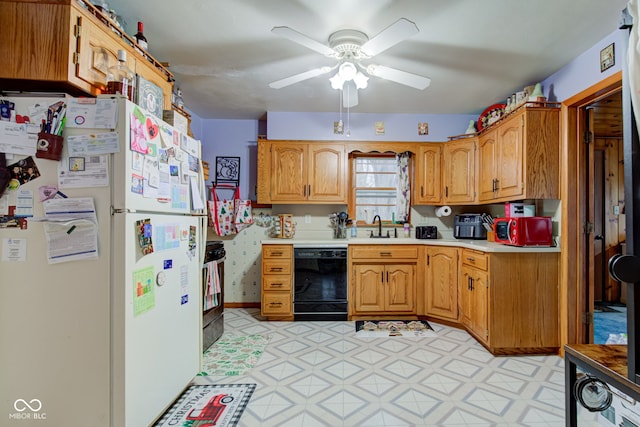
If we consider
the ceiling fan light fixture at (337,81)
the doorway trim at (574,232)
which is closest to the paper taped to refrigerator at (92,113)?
the ceiling fan light fixture at (337,81)

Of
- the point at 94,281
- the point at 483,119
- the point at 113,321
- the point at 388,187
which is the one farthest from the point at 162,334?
the point at 483,119

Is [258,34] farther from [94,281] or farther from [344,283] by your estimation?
[344,283]

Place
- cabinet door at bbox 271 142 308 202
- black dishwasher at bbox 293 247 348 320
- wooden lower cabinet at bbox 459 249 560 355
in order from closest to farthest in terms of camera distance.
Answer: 1. wooden lower cabinet at bbox 459 249 560 355
2. black dishwasher at bbox 293 247 348 320
3. cabinet door at bbox 271 142 308 202

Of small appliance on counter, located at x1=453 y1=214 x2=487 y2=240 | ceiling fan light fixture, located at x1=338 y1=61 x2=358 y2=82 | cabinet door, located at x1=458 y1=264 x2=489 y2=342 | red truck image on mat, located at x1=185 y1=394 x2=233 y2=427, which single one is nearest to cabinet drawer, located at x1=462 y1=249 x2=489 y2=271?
cabinet door, located at x1=458 y1=264 x2=489 y2=342

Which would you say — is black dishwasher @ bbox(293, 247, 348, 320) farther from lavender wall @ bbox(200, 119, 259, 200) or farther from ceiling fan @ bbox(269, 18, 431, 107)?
ceiling fan @ bbox(269, 18, 431, 107)

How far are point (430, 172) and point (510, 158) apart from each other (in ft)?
3.28

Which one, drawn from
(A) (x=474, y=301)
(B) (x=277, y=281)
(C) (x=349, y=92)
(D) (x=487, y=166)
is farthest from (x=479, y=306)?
(C) (x=349, y=92)

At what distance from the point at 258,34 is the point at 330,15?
55 cm

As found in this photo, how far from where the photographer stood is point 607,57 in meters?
2.11

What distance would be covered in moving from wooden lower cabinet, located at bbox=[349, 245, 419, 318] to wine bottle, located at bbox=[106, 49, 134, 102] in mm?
2482

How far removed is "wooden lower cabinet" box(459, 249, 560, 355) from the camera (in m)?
2.52

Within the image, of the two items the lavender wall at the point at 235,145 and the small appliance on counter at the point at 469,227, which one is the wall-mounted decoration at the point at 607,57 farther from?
the lavender wall at the point at 235,145

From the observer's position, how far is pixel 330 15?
1903 millimetres

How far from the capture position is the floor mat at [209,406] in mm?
1697
